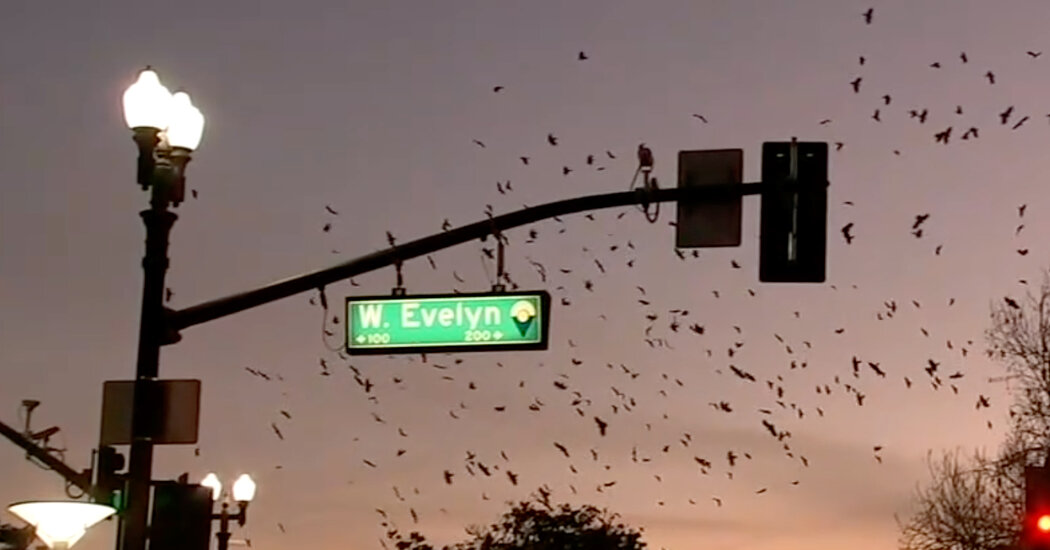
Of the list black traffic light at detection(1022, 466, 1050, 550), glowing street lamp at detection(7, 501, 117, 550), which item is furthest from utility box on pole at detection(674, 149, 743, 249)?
black traffic light at detection(1022, 466, 1050, 550)

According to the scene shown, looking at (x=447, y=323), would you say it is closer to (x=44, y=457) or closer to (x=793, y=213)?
(x=793, y=213)

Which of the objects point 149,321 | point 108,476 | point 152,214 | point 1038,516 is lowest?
point 108,476

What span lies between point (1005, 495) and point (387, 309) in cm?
3723

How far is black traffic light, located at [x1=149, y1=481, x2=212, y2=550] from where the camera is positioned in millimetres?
11438

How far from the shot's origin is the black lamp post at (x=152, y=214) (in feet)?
39.5

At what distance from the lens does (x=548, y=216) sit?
12.3 meters

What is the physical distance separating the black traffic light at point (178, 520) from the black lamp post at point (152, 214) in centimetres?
50

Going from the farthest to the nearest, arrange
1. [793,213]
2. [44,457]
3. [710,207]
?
[44,457]
[710,207]
[793,213]

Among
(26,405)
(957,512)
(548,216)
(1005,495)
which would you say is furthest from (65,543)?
(957,512)

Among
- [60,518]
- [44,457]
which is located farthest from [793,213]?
[44,457]

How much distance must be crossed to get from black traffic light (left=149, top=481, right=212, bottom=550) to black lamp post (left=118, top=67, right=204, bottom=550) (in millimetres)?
502

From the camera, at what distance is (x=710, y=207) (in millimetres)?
12000

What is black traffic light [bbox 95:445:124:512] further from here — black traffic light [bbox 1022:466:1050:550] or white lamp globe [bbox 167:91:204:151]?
black traffic light [bbox 1022:466:1050:550]

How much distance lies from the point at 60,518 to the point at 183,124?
3501mm
